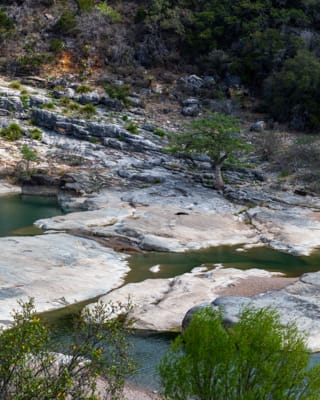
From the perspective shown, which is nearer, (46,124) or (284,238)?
(284,238)

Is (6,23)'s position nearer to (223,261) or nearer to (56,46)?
(56,46)

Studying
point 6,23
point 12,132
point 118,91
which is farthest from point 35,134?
point 6,23

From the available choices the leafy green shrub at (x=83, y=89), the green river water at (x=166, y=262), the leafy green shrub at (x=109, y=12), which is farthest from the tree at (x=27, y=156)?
the leafy green shrub at (x=109, y=12)

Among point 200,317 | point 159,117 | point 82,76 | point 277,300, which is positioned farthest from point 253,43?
point 200,317

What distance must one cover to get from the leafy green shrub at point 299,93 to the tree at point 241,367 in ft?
165

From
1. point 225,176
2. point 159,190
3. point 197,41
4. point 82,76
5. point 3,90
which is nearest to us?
point 159,190

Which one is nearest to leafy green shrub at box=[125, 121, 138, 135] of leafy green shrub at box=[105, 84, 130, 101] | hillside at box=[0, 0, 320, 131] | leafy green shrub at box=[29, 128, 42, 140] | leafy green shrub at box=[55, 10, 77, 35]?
leafy green shrub at box=[105, 84, 130, 101]

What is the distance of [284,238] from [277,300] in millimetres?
12278

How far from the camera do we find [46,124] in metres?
51.8

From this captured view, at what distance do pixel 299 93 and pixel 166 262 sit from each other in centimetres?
3721

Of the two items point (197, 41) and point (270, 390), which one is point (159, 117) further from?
point (270, 390)

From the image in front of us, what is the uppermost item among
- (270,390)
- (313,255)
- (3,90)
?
(3,90)

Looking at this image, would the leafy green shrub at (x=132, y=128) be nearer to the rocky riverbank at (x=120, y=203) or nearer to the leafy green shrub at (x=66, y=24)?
the rocky riverbank at (x=120, y=203)

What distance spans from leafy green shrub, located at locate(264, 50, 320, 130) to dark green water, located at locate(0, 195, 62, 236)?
1169 inches
